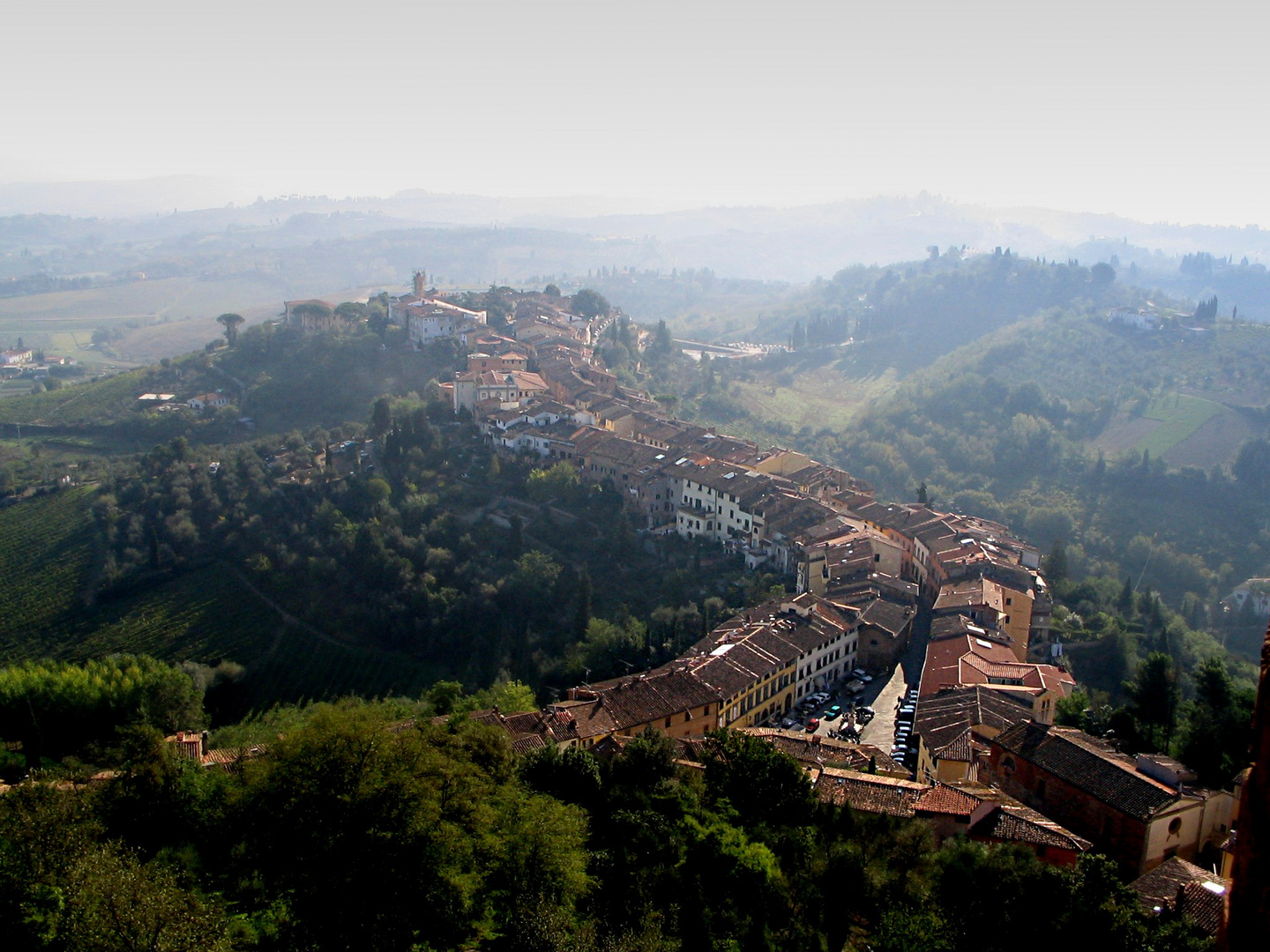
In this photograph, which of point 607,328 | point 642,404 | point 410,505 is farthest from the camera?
point 607,328

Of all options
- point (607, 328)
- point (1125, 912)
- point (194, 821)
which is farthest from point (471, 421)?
point (1125, 912)

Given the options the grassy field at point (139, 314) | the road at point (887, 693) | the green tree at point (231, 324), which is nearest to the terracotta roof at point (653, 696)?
the road at point (887, 693)

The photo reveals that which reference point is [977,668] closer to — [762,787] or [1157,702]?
[1157,702]

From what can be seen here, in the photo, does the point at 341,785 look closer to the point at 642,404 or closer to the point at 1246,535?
the point at 642,404

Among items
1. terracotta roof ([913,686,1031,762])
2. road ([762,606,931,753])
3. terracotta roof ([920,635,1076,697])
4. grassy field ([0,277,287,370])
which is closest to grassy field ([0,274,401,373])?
grassy field ([0,277,287,370])

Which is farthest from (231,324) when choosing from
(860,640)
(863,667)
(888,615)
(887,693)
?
(887,693)

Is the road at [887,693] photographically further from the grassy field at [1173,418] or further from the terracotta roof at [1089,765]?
the grassy field at [1173,418]

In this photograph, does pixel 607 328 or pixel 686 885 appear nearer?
pixel 686 885

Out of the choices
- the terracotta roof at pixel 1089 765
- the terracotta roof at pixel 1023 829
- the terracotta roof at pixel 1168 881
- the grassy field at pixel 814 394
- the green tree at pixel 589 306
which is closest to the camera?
the terracotta roof at pixel 1168 881
